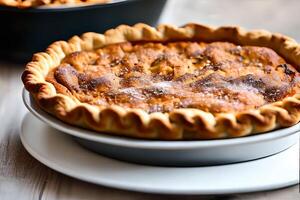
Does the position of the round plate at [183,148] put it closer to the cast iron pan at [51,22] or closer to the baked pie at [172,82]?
the baked pie at [172,82]

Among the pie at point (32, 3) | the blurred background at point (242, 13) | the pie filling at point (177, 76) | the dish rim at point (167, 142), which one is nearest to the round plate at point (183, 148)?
the dish rim at point (167, 142)

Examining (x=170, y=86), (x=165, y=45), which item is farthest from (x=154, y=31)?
(x=170, y=86)

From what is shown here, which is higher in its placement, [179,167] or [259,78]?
[259,78]

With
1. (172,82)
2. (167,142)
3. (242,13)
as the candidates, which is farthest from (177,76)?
(242,13)

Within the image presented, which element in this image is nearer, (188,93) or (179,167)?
(179,167)

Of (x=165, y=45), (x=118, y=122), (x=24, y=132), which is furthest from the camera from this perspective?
(x=165, y=45)

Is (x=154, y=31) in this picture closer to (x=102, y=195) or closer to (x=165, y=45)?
(x=165, y=45)
